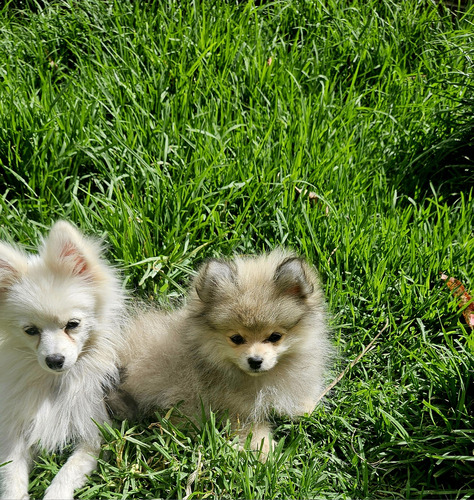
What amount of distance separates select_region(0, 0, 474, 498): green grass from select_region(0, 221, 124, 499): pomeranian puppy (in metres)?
0.12

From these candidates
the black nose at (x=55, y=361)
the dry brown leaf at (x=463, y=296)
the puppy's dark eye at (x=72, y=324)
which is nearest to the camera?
the black nose at (x=55, y=361)

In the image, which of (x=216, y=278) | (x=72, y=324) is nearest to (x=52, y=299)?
(x=72, y=324)

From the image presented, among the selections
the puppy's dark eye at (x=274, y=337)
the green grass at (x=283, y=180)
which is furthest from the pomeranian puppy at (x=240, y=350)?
the green grass at (x=283, y=180)

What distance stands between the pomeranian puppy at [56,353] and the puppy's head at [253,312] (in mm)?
488

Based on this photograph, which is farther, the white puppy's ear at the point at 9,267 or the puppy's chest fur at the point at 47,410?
the puppy's chest fur at the point at 47,410

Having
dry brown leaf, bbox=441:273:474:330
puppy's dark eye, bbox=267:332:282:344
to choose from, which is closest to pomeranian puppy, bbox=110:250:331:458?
puppy's dark eye, bbox=267:332:282:344

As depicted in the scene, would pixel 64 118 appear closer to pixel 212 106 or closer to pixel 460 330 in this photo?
pixel 212 106

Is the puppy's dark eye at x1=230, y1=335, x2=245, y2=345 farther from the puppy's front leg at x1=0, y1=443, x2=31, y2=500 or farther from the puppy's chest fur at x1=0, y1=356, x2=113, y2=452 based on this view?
the puppy's front leg at x1=0, y1=443, x2=31, y2=500

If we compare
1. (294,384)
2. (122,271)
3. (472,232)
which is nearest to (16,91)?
(122,271)

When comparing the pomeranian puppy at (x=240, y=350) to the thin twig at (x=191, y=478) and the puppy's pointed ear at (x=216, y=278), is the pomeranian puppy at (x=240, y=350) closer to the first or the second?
the puppy's pointed ear at (x=216, y=278)

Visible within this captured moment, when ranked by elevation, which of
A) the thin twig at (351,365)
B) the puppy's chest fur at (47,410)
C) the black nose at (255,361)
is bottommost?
the thin twig at (351,365)

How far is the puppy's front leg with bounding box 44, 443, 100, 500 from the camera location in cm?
308

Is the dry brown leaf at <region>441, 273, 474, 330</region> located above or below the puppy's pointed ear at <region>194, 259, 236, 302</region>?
below

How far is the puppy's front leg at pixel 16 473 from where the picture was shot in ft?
10.2
